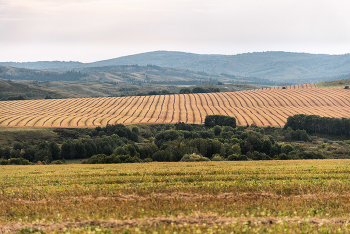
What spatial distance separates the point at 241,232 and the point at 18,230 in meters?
9.58

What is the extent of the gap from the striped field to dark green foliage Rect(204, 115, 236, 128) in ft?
14.5

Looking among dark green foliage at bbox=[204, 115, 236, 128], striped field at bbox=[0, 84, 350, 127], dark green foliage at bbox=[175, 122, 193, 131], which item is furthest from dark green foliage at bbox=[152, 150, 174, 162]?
dark green foliage at bbox=[204, 115, 236, 128]

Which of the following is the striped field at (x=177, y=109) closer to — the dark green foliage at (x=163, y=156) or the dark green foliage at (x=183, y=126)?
the dark green foliage at (x=183, y=126)

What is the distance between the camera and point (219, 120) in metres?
132

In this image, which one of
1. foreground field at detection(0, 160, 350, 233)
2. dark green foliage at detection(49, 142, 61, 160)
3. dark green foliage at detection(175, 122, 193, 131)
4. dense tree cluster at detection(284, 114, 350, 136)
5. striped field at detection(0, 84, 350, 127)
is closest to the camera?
foreground field at detection(0, 160, 350, 233)

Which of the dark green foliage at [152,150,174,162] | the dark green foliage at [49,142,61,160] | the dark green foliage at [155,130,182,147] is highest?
the dark green foliage at [152,150,174,162]

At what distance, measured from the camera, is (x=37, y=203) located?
56.5ft

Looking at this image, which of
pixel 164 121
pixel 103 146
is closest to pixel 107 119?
pixel 164 121

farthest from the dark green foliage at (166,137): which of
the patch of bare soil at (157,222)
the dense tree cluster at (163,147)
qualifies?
the patch of bare soil at (157,222)

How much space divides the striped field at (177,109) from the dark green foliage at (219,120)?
14.5ft

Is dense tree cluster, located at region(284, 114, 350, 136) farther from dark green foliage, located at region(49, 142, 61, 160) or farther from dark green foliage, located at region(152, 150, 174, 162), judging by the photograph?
dark green foliage, located at region(49, 142, 61, 160)

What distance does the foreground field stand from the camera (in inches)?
497

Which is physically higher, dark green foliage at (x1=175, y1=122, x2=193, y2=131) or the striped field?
the striped field

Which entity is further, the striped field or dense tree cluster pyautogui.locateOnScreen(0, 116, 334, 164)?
the striped field
